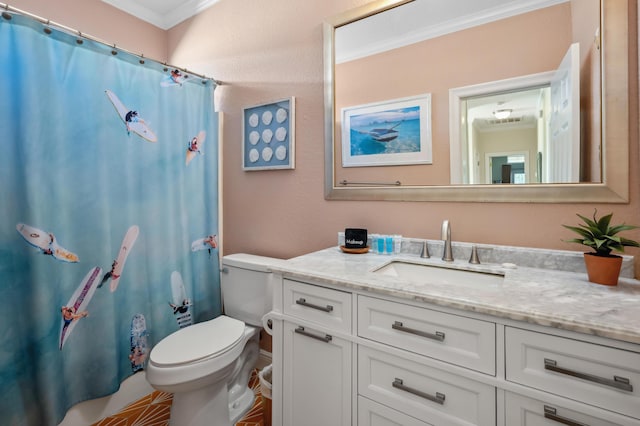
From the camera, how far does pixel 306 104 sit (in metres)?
1.82

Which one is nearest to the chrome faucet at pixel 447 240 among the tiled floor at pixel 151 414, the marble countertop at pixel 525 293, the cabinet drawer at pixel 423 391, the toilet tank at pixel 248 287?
the marble countertop at pixel 525 293

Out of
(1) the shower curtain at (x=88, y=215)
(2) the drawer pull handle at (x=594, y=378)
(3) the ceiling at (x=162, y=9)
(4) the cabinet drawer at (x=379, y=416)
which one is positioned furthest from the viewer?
(3) the ceiling at (x=162, y=9)

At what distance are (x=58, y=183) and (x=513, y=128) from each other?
2.07 m

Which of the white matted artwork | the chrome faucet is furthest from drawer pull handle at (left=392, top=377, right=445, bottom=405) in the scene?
the white matted artwork

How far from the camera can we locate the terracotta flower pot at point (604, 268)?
0.93 metres

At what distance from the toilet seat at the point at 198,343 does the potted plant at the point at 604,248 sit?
1.49 metres

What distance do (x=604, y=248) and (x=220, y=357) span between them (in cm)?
157

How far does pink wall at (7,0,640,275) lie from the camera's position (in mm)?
1237

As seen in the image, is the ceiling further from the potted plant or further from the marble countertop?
the potted plant

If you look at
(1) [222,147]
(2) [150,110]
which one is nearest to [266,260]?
(1) [222,147]

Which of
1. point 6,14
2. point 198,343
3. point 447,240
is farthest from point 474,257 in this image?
point 6,14

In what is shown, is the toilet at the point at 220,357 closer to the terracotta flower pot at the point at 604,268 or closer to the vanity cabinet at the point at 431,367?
the vanity cabinet at the point at 431,367

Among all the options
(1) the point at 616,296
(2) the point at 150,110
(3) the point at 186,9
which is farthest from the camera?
(3) the point at 186,9

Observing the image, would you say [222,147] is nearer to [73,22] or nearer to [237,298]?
[237,298]
